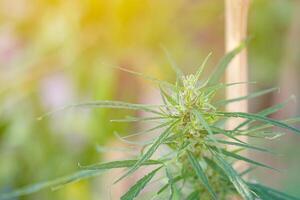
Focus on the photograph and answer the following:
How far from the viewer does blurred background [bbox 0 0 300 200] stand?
1020mm

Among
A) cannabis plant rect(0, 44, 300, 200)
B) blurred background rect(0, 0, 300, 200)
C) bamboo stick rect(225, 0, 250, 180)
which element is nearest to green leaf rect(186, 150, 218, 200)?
cannabis plant rect(0, 44, 300, 200)

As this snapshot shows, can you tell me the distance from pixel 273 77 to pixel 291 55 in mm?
55

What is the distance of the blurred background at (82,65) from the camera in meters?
1.02

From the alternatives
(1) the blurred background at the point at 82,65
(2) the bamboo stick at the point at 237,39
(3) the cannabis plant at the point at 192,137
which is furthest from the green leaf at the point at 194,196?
(1) the blurred background at the point at 82,65

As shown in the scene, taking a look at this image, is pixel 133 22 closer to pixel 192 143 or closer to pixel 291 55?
pixel 291 55

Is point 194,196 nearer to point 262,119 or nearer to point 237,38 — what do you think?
point 262,119

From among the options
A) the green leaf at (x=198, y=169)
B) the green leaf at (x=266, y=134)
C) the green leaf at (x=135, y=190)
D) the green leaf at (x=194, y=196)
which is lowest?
the green leaf at (x=194, y=196)

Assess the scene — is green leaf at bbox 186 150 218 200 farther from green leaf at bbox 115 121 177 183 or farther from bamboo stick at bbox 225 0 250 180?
Result: bamboo stick at bbox 225 0 250 180

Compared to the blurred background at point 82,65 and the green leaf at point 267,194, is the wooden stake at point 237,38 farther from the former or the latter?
the blurred background at point 82,65

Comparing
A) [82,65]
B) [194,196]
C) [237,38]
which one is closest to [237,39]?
[237,38]

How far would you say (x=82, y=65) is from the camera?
3.34ft

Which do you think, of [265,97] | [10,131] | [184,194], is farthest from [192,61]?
[184,194]

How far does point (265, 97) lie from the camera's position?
3.96 feet

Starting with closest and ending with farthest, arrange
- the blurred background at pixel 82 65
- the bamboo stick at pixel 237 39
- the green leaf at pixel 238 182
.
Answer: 1. the green leaf at pixel 238 182
2. the bamboo stick at pixel 237 39
3. the blurred background at pixel 82 65
